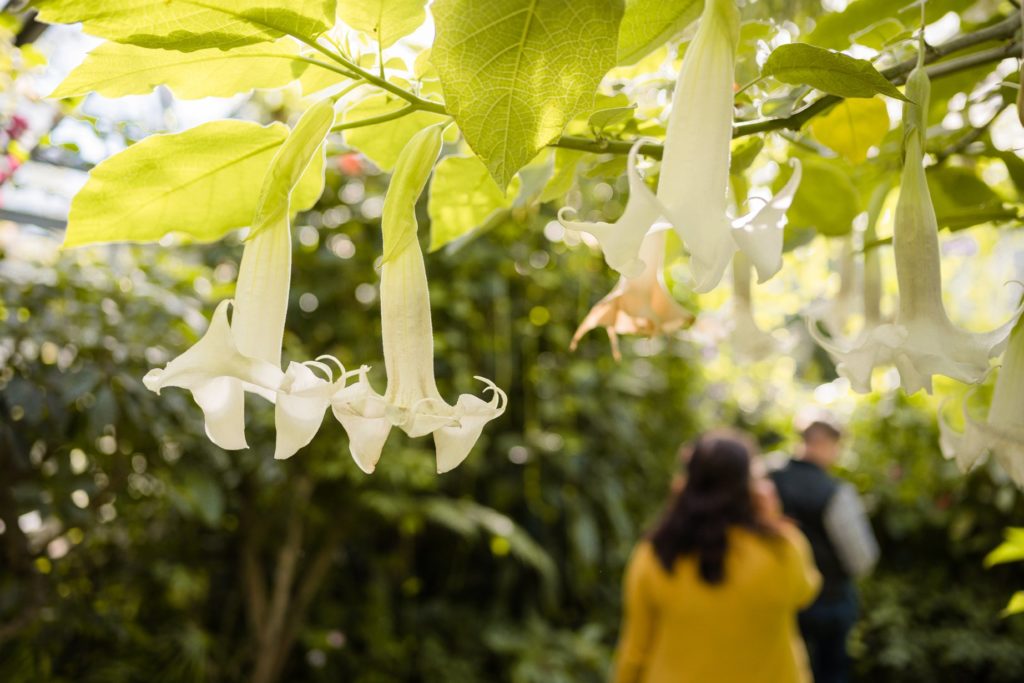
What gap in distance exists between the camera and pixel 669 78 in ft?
1.72

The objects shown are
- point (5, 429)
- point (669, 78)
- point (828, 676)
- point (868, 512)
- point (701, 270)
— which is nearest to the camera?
Result: point (701, 270)

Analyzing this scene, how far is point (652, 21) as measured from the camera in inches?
13.1

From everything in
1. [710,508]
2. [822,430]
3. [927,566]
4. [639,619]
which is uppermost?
[822,430]

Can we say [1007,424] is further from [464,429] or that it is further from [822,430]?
[822,430]

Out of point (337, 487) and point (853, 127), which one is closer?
point (853, 127)

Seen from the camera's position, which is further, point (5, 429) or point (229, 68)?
point (5, 429)

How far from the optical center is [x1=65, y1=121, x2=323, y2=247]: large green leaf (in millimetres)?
363

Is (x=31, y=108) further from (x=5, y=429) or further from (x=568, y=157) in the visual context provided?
(x=568, y=157)

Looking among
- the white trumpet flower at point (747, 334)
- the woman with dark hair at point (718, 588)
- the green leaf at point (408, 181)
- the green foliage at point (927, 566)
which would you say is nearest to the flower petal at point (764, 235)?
the green leaf at point (408, 181)

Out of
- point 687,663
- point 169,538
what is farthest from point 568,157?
point 169,538

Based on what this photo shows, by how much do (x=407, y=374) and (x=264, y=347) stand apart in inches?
2.1

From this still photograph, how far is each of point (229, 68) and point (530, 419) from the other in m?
2.84

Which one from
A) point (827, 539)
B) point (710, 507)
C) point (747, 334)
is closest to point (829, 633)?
point (827, 539)

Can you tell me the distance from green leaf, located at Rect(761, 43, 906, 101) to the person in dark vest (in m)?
2.86
